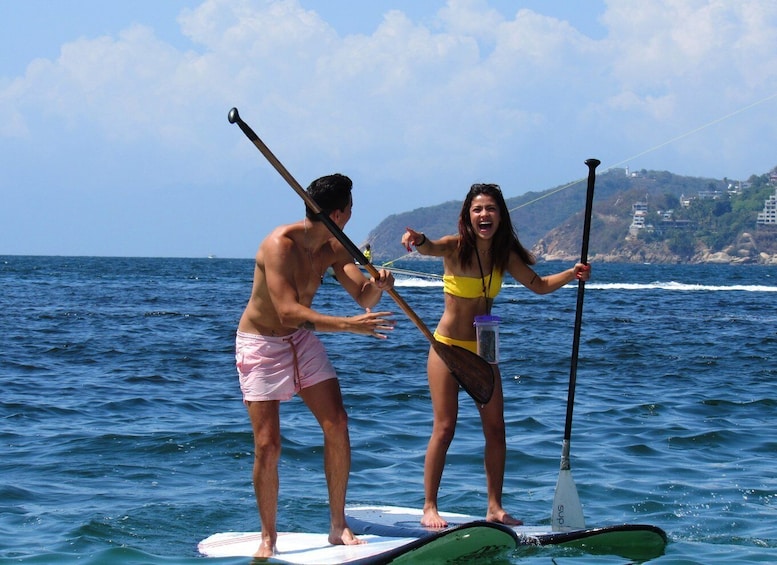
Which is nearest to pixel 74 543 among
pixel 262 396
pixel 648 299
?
pixel 262 396

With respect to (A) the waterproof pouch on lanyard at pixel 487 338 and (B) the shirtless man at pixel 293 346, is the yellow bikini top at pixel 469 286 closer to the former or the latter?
(A) the waterproof pouch on lanyard at pixel 487 338

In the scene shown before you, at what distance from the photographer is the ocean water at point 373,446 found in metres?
7.41

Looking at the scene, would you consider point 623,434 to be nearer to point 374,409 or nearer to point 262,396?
point 374,409

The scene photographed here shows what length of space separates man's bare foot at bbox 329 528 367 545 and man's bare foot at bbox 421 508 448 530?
495 mm

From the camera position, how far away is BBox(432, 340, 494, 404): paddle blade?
22.1 ft

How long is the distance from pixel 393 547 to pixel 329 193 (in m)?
2.10

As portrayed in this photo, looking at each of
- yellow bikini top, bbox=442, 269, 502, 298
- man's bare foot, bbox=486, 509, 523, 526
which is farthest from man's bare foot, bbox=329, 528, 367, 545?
yellow bikini top, bbox=442, 269, 502, 298

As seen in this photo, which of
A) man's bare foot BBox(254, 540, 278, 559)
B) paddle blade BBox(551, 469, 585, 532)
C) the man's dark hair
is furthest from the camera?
paddle blade BBox(551, 469, 585, 532)

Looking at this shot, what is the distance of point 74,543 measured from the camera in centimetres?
685

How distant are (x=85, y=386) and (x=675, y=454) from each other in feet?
26.4

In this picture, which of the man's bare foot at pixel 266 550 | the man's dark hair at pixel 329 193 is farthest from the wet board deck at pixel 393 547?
the man's dark hair at pixel 329 193

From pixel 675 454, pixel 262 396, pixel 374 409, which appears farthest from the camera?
pixel 374 409

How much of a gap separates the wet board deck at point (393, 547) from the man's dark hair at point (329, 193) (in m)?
1.96

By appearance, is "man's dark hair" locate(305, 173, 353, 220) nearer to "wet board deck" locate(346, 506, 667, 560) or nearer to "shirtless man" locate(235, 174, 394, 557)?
"shirtless man" locate(235, 174, 394, 557)
